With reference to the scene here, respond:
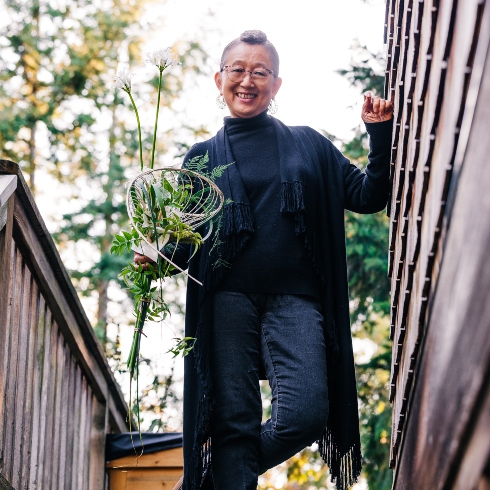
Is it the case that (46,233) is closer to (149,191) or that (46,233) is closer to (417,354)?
(149,191)

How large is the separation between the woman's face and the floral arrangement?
0.31m

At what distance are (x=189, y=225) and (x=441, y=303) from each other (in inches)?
49.6

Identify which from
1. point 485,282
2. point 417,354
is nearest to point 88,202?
point 417,354

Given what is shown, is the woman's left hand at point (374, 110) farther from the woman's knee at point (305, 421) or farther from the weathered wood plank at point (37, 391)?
the weathered wood plank at point (37, 391)

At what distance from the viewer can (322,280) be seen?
10.1 ft

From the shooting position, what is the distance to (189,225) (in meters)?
3.05

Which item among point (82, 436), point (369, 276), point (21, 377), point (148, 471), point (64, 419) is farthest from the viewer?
point (369, 276)

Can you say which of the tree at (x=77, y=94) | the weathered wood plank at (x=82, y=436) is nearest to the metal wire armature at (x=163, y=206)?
the weathered wood plank at (x=82, y=436)

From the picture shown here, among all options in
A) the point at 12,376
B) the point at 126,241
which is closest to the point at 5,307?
the point at 12,376

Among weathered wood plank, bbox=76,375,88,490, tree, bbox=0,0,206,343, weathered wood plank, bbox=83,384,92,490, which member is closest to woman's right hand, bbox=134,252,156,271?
weathered wood plank, bbox=76,375,88,490

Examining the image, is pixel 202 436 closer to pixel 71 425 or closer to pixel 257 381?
pixel 257 381

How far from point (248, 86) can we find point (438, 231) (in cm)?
137

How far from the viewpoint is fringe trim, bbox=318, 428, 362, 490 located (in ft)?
10.1

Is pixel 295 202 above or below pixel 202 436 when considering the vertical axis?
above
